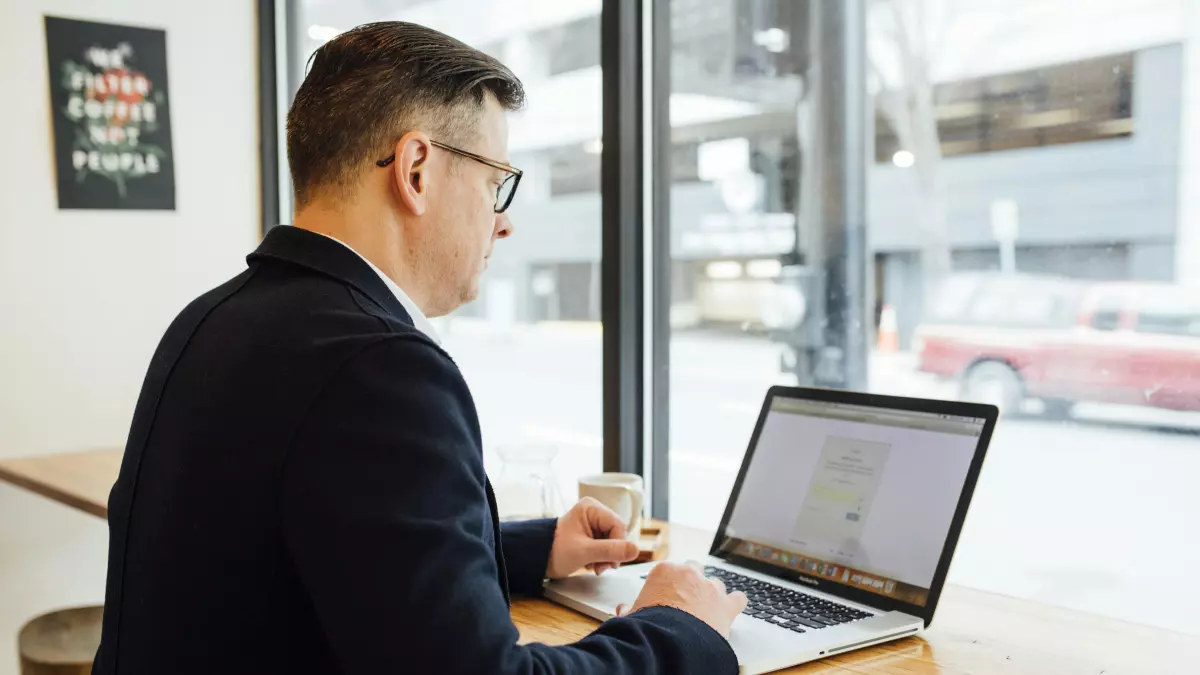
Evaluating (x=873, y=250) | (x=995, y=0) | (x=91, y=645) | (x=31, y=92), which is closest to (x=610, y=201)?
(x=873, y=250)

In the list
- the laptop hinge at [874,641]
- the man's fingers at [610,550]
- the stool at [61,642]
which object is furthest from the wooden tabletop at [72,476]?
the laptop hinge at [874,641]

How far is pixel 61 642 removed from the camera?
1.94 metres

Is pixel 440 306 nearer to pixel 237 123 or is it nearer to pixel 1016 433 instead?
pixel 1016 433

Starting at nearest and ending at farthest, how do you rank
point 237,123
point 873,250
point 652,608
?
point 652,608, point 873,250, point 237,123

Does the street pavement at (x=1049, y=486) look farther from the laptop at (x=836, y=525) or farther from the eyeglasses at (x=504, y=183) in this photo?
A: the eyeglasses at (x=504, y=183)

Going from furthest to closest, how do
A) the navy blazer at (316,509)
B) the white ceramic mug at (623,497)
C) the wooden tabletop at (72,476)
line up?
the wooden tabletop at (72,476) < the white ceramic mug at (623,497) < the navy blazer at (316,509)

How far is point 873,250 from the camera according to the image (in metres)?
1.68

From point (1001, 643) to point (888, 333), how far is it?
1.96 ft

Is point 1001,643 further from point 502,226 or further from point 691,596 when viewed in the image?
point 502,226

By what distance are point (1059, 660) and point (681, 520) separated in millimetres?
983

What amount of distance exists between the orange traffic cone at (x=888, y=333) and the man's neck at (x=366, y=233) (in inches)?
35.6

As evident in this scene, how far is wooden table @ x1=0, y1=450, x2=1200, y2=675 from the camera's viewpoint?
1.09 m

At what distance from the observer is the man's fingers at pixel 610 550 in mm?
1339

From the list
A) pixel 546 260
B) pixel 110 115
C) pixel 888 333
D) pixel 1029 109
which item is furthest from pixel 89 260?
pixel 1029 109
